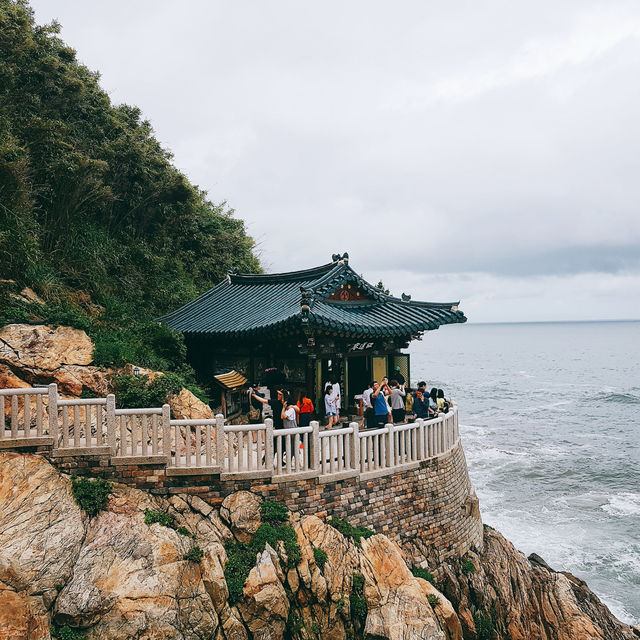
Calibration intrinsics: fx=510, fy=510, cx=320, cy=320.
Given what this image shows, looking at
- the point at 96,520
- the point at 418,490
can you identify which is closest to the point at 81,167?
the point at 96,520

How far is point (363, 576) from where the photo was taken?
38.2ft

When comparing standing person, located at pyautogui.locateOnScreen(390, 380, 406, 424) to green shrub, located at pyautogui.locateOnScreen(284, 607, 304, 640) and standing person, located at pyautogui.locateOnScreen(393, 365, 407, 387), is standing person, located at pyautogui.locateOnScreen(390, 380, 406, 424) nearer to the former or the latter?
standing person, located at pyautogui.locateOnScreen(393, 365, 407, 387)

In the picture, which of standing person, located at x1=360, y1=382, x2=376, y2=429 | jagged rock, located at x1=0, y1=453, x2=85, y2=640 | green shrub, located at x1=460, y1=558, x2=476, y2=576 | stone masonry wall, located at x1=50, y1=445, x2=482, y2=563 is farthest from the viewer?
standing person, located at x1=360, y1=382, x2=376, y2=429

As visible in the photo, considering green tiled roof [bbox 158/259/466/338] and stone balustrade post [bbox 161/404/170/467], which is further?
green tiled roof [bbox 158/259/466/338]

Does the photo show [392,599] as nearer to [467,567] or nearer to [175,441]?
[467,567]

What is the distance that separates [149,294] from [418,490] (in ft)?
47.6

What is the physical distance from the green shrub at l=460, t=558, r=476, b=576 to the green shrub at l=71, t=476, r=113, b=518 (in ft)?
32.0

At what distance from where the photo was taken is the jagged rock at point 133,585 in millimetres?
9391

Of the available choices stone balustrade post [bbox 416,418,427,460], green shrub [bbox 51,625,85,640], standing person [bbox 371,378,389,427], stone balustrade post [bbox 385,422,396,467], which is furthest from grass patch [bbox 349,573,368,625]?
green shrub [bbox 51,625,85,640]

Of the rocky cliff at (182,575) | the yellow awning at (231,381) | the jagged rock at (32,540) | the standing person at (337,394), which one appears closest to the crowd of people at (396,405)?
the standing person at (337,394)

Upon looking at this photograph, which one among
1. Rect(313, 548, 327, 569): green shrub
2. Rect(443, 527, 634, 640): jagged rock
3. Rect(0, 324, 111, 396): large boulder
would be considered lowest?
Rect(443, 527, 634, 640): jagged rock

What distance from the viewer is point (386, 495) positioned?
1320cm

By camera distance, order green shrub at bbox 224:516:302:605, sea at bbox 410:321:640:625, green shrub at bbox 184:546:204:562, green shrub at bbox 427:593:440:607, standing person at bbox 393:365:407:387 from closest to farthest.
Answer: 1. green shrub at bbox 184:546:204:562
2. green shrub at bbox 224:516:302:605
3. green shrub at bbox 427:593:440:607
4. standing person at bbox 393:365:407:387
5. sea at bbox 410:321:640:625

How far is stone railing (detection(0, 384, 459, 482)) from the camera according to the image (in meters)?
10.8
